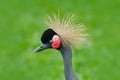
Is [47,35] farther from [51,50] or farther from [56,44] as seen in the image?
[51,50]

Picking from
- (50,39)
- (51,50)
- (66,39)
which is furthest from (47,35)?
(51,50)

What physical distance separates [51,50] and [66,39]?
3.73 m

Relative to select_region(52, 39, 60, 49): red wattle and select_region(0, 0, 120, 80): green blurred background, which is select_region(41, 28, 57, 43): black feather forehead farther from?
select_region(0, 0, 120, 80): green blurred background

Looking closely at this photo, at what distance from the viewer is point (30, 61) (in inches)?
340

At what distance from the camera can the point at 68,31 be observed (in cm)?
503

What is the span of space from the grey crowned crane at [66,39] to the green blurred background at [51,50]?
187cm

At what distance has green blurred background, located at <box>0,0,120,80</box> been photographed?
8.05 meters

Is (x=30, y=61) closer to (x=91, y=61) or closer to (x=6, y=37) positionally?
(x=91, y=61)

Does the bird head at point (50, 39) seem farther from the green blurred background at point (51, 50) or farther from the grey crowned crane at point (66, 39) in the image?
the green blurred background at point (51, 50)

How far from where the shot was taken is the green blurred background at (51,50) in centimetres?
805

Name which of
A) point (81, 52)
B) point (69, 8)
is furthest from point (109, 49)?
point (69, 8)

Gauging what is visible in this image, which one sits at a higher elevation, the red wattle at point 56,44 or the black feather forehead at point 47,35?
the black feather forehead at point 47,35

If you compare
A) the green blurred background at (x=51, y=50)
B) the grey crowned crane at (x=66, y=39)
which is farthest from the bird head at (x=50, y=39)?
the green blurred background at (x=51, y=50)

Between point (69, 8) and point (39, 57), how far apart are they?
2.71 metres
